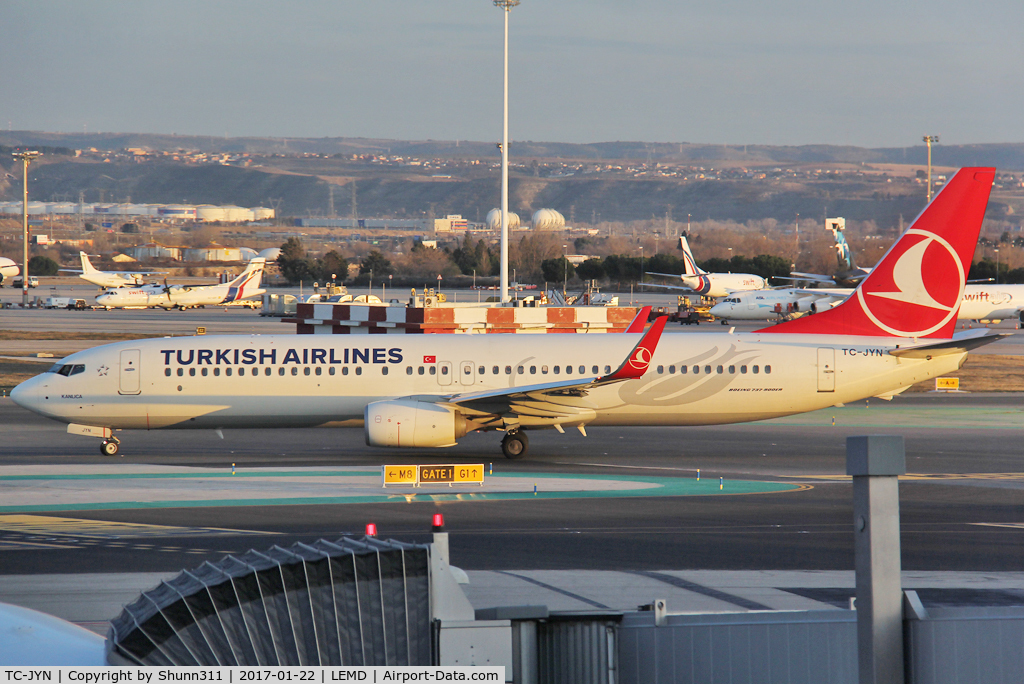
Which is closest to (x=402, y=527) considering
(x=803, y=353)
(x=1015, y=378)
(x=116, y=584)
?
(x=116, y=584)

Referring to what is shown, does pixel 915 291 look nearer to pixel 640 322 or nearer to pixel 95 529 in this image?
pixel 640 322

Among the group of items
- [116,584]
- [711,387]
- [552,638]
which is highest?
[711,387]

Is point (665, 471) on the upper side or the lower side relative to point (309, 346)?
lower

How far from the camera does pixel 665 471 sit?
26.1 metres

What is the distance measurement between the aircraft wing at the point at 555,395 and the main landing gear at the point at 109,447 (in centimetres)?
992

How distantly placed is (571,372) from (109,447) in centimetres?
1364

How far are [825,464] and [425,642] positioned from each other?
21.8 m

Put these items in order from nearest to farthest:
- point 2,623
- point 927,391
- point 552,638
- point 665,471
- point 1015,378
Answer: point 2,623, point 552,638, point 665,471, point 927,391, point 1015,378

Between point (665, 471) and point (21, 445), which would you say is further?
point (21, 445)

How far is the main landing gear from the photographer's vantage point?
92.5 ft

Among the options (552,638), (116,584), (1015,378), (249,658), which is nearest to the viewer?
(249,658)

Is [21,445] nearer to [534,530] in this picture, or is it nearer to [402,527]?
[402,527]

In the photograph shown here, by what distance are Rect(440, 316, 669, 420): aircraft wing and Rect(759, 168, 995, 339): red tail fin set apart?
4842mm

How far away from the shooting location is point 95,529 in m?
19.4
